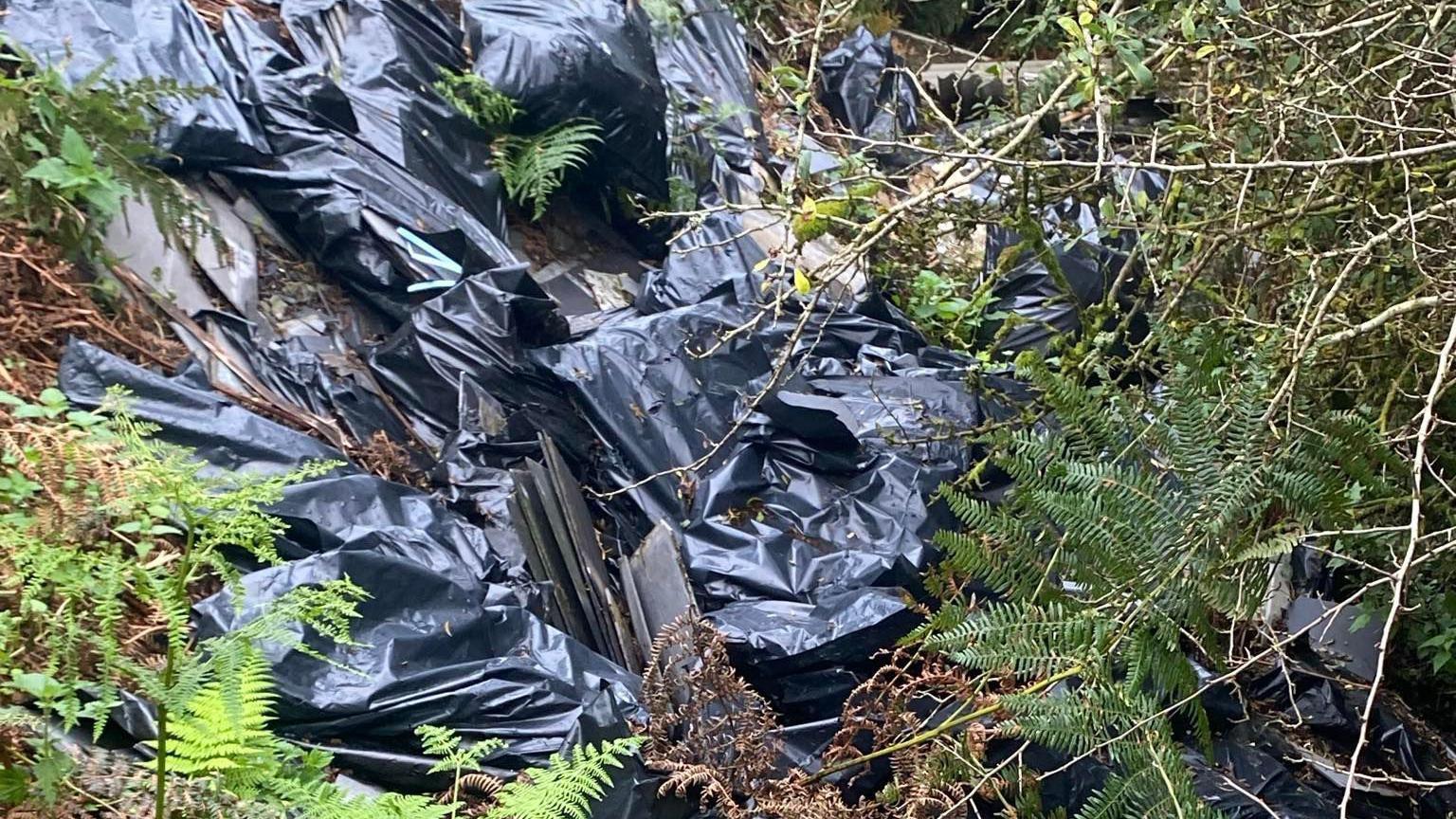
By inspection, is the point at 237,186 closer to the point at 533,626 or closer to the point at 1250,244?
the point at 533,626

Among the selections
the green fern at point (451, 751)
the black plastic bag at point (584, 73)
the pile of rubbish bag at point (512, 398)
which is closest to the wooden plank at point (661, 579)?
the pile of rubbish bag at point (512, 398)

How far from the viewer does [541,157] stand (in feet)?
10.7

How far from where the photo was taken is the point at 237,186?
9.02 ft

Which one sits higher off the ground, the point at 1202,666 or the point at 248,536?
the point at 248,536

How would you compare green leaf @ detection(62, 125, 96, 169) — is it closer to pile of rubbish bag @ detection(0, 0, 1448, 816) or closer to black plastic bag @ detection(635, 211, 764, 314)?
pile of rubbish bag @ detection(0, 0, 1448, 816)

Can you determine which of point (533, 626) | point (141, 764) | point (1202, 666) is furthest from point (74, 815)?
point (1202, 666)

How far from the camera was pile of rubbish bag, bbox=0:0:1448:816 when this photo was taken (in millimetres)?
1919

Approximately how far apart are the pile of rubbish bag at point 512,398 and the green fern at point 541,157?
4cm

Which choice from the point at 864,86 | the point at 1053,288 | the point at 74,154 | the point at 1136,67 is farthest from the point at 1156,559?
the point at 864,86

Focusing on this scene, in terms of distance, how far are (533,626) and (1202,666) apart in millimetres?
1526

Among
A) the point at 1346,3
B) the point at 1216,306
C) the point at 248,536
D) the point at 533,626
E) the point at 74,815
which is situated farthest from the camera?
the point at 1216,306

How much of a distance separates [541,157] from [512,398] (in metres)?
0.94

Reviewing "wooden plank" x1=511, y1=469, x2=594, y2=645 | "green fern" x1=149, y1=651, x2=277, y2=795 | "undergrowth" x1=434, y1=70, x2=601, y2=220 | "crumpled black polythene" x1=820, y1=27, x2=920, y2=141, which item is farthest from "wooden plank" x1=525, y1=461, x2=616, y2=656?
"crumpled black polythene" x1=820, y1=27, x2=920, y2=141

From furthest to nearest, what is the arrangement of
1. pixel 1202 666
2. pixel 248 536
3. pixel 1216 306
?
pixel 1216 306 → pixel 1202 666 → pixel 248 536
